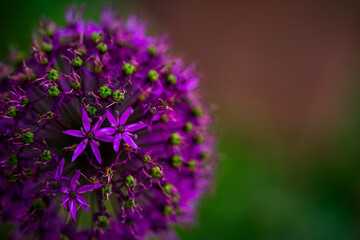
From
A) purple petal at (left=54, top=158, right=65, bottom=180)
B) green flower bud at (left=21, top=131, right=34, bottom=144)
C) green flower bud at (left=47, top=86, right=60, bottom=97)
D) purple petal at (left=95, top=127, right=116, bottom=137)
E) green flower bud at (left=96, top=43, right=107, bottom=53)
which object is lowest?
purple petal at (left=54, top=158, right=65, bottom=180)

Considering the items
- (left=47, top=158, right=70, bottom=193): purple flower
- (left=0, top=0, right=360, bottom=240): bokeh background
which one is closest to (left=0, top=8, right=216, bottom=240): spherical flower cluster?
(left=47, top=158, right=70, bottom=193): purple flower

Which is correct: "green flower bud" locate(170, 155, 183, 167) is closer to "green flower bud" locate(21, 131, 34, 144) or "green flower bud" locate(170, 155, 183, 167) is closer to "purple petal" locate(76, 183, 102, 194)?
"purple petal" locate(76, 183, 102, 194)

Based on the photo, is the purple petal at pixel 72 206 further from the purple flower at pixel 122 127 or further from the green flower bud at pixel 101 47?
the green flower bud at pixel 101 47

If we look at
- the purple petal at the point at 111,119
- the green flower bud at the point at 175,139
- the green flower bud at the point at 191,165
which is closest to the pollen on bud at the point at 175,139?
the green flower bud at the point at 175,139

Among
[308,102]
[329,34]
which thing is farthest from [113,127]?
[329,34]

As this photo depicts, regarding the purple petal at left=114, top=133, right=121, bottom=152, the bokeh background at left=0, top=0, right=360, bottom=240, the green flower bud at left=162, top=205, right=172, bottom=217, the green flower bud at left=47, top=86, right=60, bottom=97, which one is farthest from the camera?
the bokeh background at left=0, top=0, right=360, bottom=240

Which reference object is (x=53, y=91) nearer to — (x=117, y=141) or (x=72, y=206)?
(x=117, y=141)
